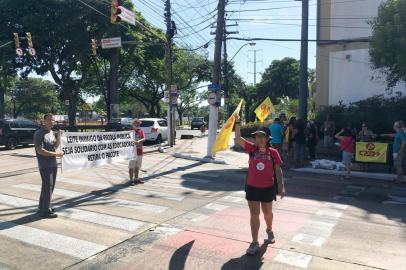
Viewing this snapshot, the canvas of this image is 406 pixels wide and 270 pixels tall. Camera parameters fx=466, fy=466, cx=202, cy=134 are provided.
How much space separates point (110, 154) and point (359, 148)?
8683mm

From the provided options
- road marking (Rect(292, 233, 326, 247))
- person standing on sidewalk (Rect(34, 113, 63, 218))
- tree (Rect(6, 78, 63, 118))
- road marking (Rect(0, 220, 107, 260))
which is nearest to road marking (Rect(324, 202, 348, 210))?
road marking (Rect(292, 233, 326, 247))

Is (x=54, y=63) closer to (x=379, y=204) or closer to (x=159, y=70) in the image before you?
(x=159, y=70)

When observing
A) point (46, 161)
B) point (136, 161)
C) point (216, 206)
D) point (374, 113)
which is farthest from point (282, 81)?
point (46, 161)

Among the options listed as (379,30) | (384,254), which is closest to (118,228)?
(384,254)

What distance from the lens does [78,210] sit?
870cm

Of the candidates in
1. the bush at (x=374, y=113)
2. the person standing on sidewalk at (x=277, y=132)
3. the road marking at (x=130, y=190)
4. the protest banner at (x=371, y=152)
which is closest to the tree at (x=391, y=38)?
the protest banner at (x=371, y=152)

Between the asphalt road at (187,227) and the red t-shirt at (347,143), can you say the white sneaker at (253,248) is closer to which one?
the asphalt road at (187,227)

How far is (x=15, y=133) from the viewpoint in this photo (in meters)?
22.8

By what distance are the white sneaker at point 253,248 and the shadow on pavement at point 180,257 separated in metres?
0.83

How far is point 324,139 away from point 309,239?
13.7 meters

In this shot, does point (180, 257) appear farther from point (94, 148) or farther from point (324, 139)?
point (324, 139)

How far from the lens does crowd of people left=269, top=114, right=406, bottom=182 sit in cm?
1332

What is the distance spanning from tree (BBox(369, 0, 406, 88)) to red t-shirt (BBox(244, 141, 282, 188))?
428 inches

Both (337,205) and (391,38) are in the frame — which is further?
(391,38)
